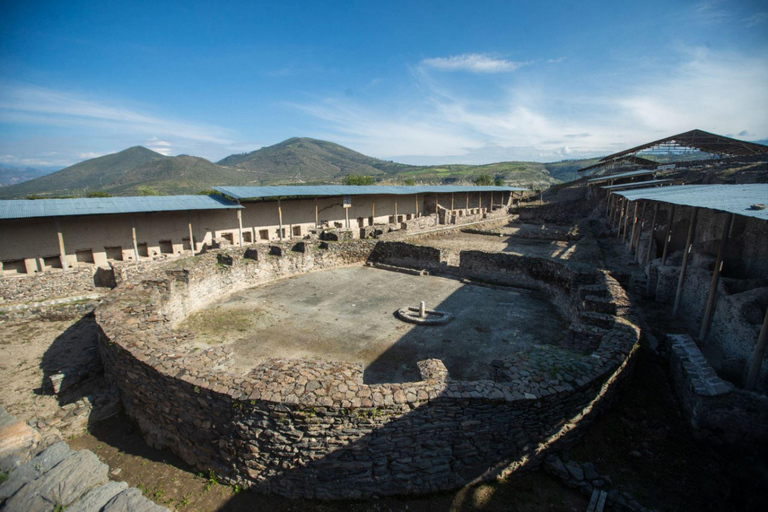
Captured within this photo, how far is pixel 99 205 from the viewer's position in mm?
16984

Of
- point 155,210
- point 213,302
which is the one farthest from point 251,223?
point 213,302

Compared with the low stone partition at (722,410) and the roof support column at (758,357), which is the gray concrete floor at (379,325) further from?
the roof support column at (758,357)

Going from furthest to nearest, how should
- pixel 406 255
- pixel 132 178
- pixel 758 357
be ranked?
pixel 132 178
pixel 406 255
pixel 758 357

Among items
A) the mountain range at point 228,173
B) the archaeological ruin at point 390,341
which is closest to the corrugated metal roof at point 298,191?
the archaeological ruin at point 390,341

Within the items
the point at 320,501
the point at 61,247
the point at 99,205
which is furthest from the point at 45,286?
the point at 320,501

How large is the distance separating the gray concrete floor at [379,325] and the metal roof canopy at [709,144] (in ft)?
74.5

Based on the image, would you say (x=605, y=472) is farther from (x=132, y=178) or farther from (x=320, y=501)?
(x=132, y=178)

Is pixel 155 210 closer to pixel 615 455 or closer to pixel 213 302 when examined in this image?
pixel 213 302

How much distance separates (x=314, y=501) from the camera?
5.07 metres

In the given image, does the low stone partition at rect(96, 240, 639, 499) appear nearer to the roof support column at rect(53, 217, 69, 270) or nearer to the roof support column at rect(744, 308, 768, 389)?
the roof support column at rect(744, 308, 768, 389)

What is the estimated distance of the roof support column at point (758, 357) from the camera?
559 centimetres

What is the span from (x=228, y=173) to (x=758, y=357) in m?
149

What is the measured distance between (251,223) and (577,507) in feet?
72.5

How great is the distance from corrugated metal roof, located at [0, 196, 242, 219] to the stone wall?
313cm
